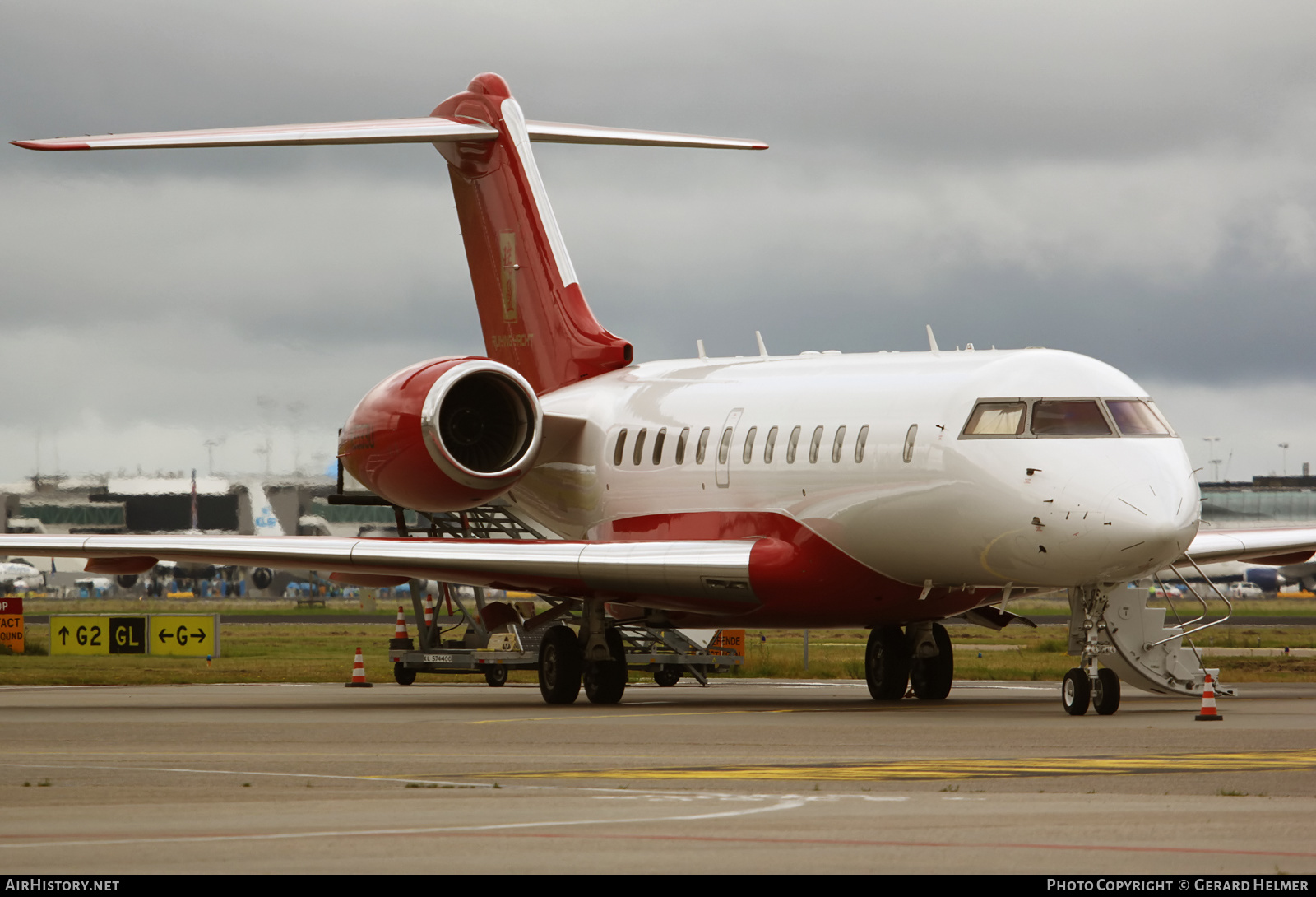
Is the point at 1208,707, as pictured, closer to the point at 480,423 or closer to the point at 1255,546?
the point at 1255,546

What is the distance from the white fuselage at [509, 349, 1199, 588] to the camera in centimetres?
2172

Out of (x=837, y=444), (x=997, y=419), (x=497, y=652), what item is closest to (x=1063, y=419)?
(x=997, y=419)

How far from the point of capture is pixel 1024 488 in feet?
72.7

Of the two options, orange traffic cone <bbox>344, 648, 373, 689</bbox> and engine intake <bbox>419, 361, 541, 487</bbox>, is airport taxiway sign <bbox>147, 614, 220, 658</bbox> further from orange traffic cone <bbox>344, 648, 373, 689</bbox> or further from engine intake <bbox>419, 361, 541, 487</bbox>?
engine intake <bbox>419, 361, 541, 487</bbox>

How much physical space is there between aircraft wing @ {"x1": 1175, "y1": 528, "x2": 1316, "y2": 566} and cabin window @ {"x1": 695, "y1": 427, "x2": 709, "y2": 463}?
6.65 m

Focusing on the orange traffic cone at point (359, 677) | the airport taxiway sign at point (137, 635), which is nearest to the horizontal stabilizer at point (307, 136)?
the orange traffic cone at point (359, 677)

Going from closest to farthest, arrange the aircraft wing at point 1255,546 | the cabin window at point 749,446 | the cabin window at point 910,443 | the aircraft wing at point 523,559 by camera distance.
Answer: the cabin window at point 910,443
the aircraft wing at point 523,559
the cabin window at point 749,446
the aircraft wing at point 1255,546

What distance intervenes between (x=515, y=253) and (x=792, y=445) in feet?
29.1

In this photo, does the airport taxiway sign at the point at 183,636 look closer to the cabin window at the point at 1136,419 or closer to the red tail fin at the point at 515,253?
the red tail fin at the point at 515,253

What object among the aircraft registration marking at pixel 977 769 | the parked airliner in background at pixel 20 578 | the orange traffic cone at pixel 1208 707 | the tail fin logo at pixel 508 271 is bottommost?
the parked airliner in background at pixel 20 578

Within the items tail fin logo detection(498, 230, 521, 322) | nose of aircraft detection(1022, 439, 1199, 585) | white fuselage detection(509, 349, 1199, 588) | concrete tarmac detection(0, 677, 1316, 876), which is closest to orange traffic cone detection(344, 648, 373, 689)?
white fuselage detection(509, 349, 1199, 588)

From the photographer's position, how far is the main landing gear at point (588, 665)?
87.4 ft

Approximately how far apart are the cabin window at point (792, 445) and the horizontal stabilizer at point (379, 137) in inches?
360

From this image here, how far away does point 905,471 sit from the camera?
23516 millimetres
